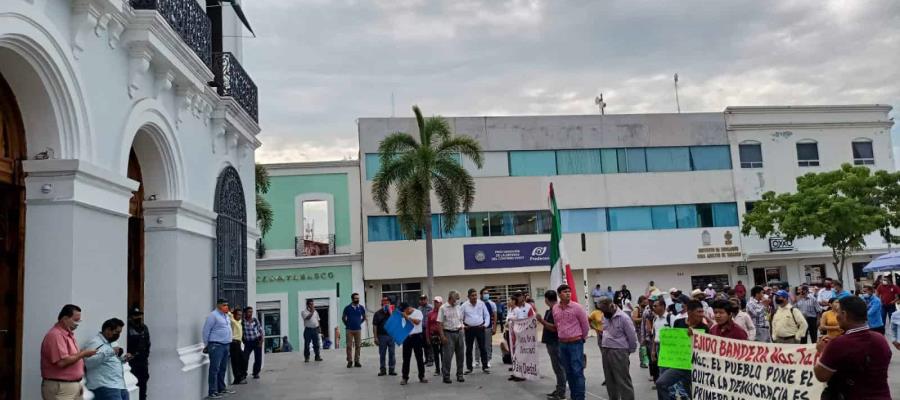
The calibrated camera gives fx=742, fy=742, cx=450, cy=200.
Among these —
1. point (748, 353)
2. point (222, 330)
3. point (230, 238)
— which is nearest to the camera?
point (748, 353)

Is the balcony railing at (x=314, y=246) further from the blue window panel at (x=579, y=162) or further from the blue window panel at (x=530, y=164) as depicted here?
the blue window panel at (x=579, y=162)

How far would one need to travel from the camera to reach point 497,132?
35219 mm

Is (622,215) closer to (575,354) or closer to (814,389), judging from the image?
(575,354)

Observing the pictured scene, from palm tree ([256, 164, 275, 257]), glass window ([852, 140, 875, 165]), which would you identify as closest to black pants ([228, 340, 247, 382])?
palm tree ([256, 164, 275, 257])

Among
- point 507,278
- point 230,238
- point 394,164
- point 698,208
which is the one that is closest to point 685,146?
point 698,208

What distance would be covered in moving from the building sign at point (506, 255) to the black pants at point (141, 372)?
77.6 ft

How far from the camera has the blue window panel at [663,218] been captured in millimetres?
35562

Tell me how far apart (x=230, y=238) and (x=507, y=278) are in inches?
851

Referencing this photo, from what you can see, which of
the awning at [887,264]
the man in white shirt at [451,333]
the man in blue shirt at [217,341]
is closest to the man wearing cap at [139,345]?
the man in blue shirt at [217,341]

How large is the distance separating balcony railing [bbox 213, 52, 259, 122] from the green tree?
76.5ft

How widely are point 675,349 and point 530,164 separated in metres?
26.7

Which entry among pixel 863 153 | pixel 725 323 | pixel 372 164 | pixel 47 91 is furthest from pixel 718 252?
pixel 47 91

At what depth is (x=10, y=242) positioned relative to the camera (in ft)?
24.8

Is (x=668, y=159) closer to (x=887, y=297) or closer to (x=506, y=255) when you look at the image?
(x=506, y=255)
